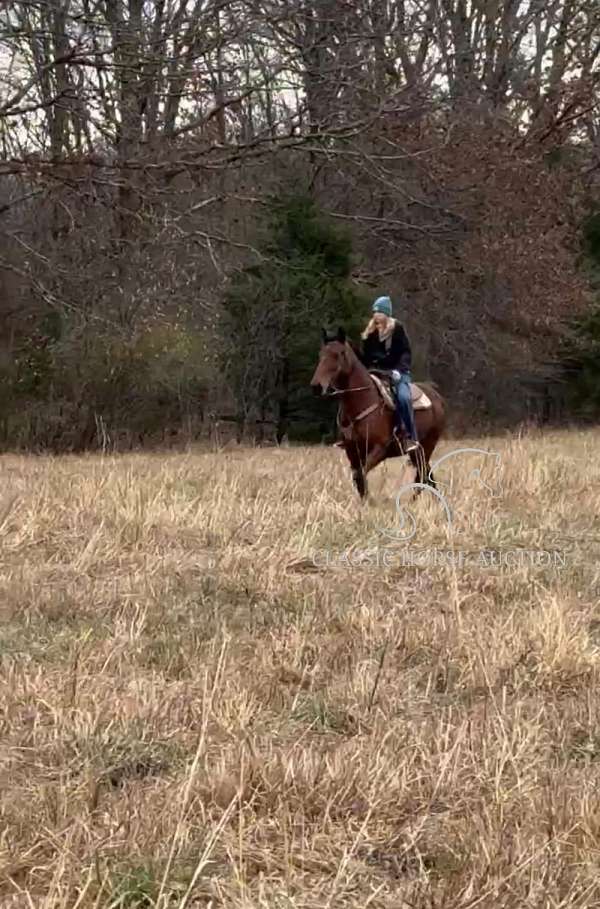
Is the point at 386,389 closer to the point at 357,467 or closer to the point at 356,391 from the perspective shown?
the point at 356,391

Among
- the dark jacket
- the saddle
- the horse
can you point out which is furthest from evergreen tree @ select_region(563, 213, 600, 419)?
the horse

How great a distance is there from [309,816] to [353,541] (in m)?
4.16

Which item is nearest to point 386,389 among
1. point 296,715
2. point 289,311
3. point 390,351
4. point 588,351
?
point 390,351

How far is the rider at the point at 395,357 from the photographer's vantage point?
31.5ft

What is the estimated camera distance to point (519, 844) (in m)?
2.51

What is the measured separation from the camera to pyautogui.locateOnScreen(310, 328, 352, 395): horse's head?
29.6 ft

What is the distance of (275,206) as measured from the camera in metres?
20.2

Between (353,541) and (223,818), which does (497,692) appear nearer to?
(223,818)

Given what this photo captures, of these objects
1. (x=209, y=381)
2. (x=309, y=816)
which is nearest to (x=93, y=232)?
(x=209, y=381)

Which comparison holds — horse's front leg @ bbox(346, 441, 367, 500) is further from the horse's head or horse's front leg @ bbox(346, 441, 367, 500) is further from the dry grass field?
the dry grass field

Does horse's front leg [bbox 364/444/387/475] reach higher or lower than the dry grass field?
higher

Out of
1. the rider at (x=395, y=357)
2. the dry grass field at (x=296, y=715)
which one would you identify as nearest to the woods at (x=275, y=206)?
the rider at (x=395, y=357)

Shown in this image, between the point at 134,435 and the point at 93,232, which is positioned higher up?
the point at 93,232

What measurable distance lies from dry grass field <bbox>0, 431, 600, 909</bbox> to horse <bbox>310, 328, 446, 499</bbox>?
6.45ft
